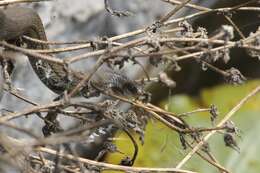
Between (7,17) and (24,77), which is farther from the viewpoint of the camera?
(24,77)

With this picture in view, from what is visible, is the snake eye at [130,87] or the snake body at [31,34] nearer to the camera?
the snake eye at [130,87]

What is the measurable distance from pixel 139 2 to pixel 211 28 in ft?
1.09

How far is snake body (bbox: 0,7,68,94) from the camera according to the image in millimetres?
1212

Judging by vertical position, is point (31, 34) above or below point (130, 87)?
above

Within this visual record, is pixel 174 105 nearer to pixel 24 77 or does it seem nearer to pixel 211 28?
pixel 211 28

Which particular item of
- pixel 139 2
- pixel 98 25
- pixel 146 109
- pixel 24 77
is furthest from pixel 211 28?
pixel 146 109

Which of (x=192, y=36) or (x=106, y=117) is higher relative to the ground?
(x=192, y=36)

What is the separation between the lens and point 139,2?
8.34 feet

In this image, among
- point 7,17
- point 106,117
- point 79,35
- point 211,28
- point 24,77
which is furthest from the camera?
point 211,28

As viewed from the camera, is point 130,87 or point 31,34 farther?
point 31,34

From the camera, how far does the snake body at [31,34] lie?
1212 millimetres

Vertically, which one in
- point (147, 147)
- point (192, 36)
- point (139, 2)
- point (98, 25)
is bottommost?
point (192, 36)

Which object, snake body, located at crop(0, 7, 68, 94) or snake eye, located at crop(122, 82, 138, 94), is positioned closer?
snake eye, located at crop(122, 82, 138, 94)

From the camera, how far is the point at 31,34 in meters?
1.37
